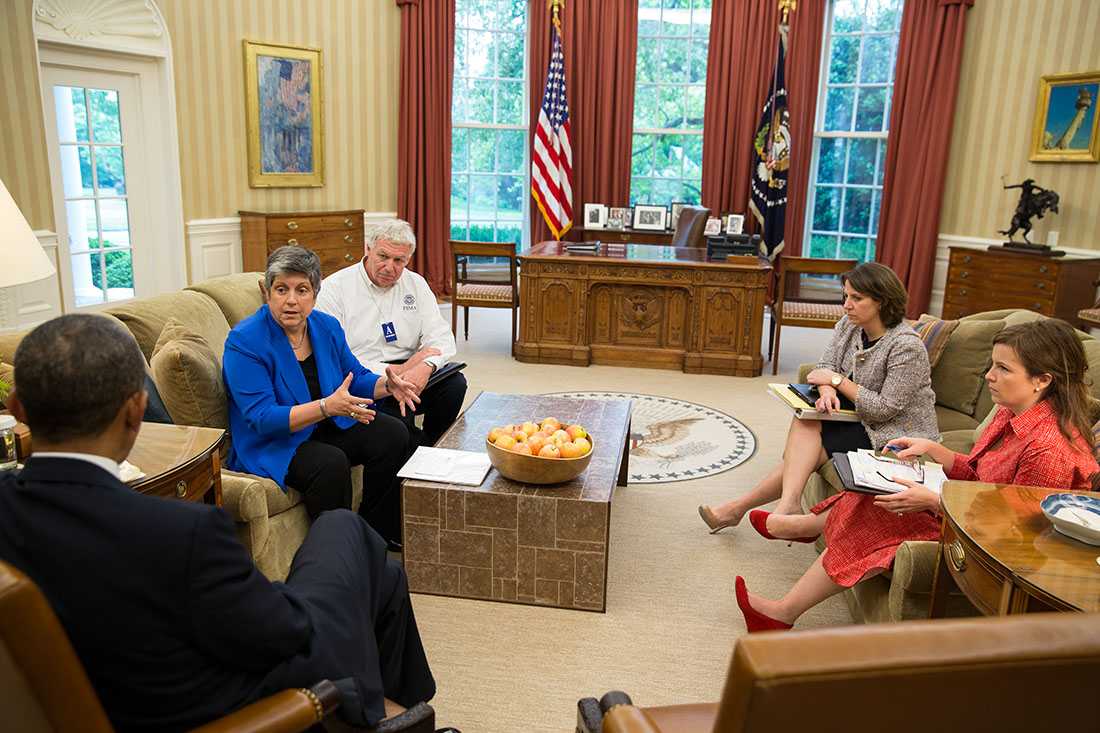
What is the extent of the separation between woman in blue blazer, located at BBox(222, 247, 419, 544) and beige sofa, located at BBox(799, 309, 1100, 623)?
5.93 ft

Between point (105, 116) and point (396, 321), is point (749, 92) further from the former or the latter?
point (105, 116)

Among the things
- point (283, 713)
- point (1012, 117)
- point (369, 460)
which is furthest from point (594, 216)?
point (283, 713)

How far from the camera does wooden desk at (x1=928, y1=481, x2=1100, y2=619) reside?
5.38 feet

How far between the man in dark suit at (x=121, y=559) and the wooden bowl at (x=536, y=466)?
1.39m

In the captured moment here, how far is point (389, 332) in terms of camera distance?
3879 millimetres

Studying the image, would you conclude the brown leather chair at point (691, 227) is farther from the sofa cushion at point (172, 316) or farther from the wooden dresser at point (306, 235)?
the sofa cushion at point (172, 316)

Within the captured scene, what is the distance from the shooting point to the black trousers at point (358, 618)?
5.23 feet

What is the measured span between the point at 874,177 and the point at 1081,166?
2014mm

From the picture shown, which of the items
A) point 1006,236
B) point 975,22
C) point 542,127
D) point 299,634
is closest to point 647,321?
point 542,127

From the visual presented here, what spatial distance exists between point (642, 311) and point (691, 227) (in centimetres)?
163

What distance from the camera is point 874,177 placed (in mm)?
8281

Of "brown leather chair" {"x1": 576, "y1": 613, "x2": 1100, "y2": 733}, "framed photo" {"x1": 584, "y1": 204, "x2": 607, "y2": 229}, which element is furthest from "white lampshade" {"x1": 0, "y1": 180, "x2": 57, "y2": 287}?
"framed photo" {"x1": 584, "y1": 204, "x2": 607, "y2": 229}

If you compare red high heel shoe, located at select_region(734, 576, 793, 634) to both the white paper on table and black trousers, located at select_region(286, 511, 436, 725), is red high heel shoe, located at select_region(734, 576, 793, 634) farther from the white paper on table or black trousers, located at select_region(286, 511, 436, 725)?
black trousers, located at select_region(286, 511, 436, 725)

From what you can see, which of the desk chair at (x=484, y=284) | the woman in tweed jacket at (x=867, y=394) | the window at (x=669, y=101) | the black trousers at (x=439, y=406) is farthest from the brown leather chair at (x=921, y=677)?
the window at (x=669, y=101)
